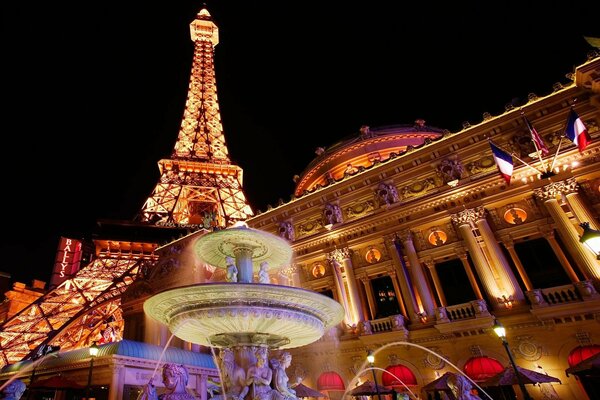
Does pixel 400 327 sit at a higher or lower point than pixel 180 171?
lower

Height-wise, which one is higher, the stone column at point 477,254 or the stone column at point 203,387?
the stone column at point 477,254

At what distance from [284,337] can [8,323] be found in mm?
31460

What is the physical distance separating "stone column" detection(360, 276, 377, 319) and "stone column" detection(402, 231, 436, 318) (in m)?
2.42

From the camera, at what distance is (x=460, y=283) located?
1535 centimetres

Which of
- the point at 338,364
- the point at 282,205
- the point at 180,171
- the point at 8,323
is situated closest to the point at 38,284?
the point at 8,323

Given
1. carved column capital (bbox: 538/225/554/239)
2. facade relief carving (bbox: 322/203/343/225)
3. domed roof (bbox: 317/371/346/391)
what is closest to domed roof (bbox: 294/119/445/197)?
facade relief carving (bbox: 322/203/343/225)

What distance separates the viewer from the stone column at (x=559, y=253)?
1282 centimetres

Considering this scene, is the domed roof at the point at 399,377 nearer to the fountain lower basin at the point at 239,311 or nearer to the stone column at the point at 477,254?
the stone column at the point at 477,254

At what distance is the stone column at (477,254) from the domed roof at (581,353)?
8.21 ft

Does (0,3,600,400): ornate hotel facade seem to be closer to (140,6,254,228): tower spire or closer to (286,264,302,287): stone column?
(286,264,302,287): stone column

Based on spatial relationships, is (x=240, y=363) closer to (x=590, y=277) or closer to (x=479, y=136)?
(x=590, y=277)

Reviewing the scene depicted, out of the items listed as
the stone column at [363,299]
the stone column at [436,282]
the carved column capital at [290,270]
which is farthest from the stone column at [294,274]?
the stone column at [436,282]

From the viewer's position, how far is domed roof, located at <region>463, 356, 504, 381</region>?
480 inches

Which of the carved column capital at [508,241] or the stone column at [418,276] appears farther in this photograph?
the stone column at [418,276]
